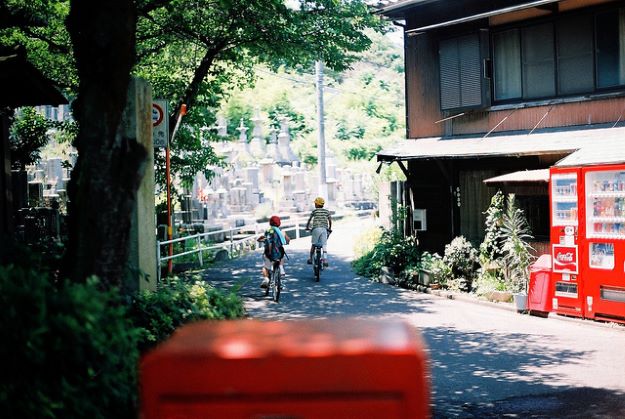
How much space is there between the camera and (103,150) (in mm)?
5969

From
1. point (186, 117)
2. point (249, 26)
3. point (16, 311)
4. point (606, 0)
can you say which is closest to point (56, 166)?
point (186, 117)

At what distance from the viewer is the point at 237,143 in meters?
51.8

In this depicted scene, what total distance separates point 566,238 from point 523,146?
11.8 ft

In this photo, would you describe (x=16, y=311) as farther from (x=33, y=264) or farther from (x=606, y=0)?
(x=606, y=0)

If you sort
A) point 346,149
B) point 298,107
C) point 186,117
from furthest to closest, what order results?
point 298,107, point 346,149, point 186,117

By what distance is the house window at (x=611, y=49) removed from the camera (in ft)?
55.6

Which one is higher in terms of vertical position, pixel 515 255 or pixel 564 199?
pixel 564 199

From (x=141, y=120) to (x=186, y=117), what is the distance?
12955 millimetres

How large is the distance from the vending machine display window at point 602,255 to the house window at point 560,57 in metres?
4.51

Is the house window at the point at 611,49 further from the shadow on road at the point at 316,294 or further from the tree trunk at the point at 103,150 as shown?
the tree trunk at the point at 103,150

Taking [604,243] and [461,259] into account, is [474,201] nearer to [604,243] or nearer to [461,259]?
[461,259]

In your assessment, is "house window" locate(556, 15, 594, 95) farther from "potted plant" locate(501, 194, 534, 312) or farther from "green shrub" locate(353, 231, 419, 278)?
"green shrub" locate(353, 231, 419, 278)

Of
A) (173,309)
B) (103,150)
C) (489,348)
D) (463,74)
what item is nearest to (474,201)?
(463,74)

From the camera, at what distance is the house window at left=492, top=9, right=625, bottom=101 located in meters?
17.2
